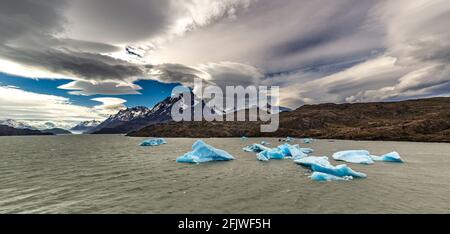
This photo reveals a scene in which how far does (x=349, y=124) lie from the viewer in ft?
499

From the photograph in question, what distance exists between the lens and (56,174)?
2247 cm

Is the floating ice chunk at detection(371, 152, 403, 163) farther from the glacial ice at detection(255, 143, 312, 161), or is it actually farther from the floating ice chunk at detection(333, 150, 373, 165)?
the glacial ice at detection(255, 143, 312, 161)

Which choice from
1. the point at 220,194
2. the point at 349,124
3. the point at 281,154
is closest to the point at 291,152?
the point at 281,154

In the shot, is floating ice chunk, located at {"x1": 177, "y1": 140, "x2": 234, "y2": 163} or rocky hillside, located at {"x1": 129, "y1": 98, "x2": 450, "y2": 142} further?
rocky hillside, located at {"x1": 129, "y1": 98, "x2": 450, "y2": 142}

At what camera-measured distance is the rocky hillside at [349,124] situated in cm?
10944

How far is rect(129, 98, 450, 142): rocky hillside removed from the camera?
109 metres

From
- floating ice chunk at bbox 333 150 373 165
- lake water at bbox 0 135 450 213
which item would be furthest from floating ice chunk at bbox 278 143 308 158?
lake water at bbox 0 135 450 213

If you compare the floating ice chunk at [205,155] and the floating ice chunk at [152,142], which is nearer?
the floating ice chunk at [205,155]

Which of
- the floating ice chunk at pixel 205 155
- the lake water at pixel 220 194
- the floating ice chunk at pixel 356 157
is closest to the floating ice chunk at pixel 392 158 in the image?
the floating ice chunk at pixel 356 157

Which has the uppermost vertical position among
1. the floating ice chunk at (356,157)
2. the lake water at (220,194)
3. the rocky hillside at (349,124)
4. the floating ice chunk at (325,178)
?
the rocky hillside at (349,124)

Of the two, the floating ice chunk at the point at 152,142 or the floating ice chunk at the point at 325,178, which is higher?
the floating ice chunk at the point at 152,142

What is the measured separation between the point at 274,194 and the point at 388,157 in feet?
82.7

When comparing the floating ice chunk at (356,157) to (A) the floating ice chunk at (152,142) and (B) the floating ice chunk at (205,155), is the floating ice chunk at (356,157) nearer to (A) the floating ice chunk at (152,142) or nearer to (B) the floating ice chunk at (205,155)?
(B) the floating ice chunk at (205,155)

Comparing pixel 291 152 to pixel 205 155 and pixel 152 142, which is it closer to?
pixel 205 155
